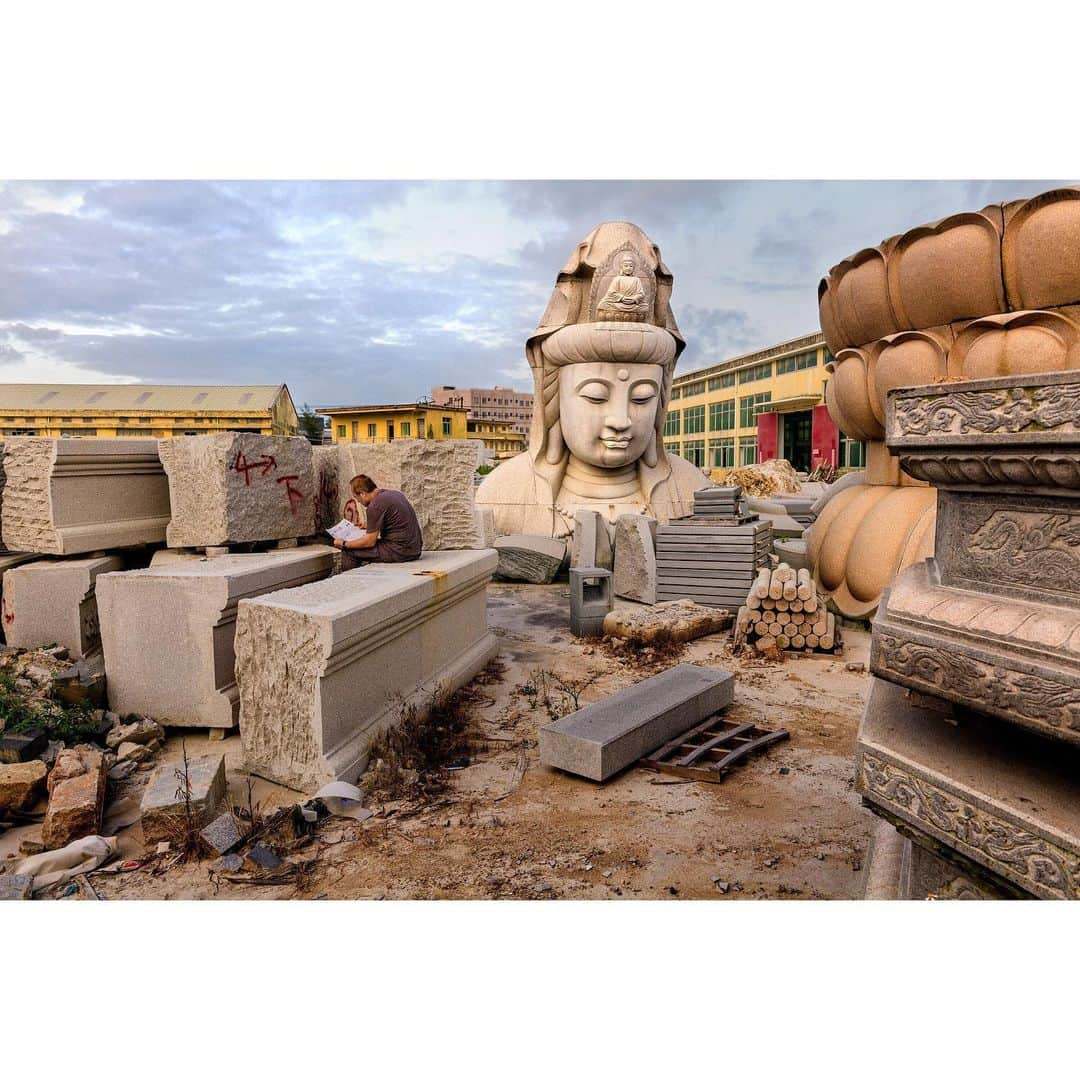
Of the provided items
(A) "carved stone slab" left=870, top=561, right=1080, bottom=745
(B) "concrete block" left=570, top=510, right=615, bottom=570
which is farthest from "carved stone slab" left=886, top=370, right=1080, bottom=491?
(B) "concrete block" left=570, top=510, right=615, bottom=570

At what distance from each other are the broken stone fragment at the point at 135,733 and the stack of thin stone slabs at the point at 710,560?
180 inches

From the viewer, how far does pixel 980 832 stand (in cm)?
156

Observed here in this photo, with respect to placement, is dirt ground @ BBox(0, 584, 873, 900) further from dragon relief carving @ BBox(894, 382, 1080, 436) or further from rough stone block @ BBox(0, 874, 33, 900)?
dragon relief carving @ BBox(894, 382, 1080, 436)

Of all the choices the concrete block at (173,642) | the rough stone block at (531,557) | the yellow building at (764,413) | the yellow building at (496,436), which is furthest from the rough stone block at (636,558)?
the yellow building at (496,436)

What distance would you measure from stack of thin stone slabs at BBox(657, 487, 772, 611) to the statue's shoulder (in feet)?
8.23

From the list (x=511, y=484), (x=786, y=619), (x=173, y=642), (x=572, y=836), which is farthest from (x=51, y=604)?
(x=511, y=484)

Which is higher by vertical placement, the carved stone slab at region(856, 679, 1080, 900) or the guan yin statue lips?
the guan yin statue lips

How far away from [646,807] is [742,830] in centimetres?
41

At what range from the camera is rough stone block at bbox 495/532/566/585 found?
8.41m

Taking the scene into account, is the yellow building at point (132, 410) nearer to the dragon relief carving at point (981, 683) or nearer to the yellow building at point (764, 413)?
the yellow building at point (764, 413)

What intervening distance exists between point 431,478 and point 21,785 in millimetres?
3136

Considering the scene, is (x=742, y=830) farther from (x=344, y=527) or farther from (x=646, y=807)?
(x=344, y=527)

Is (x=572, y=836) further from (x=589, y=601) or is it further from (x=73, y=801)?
(x=589, y=601)

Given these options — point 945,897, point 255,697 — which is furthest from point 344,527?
point 945,897
